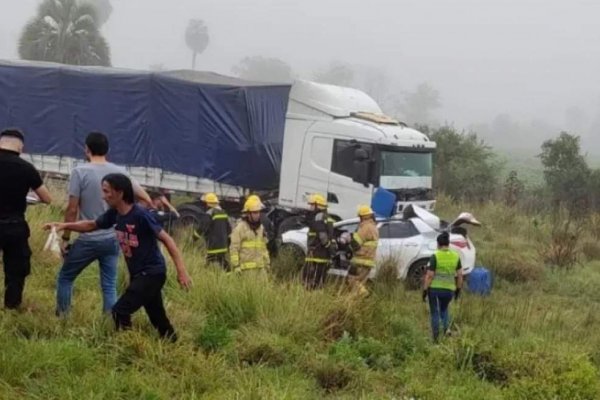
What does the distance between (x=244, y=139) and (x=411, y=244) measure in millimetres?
4098

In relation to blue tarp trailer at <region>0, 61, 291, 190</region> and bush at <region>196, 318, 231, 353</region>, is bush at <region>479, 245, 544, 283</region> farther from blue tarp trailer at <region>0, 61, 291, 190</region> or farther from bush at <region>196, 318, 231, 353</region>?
bush at <region>196, 318, 231, 353</region>

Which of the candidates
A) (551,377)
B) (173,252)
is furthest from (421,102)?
(173,252)

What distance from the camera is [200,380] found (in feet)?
16.7

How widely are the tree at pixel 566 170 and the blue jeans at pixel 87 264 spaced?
19184 millimetres

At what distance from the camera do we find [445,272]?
8.47m

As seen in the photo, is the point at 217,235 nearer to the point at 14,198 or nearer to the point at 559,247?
the point at 14,198

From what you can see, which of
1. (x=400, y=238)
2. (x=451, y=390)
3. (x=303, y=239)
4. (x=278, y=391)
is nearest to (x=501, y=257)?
(x=400, y=238)

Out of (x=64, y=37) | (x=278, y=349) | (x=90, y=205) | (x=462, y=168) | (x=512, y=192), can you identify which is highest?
(x=64, y=37)

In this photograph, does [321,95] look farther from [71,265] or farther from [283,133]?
[71,265]

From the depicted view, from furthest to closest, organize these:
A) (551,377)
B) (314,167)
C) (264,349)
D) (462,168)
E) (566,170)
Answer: (462,168), (566,170), (314,167), (264,349), (551,377)

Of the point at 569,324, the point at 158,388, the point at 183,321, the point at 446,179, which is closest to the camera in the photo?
the point at 158,388

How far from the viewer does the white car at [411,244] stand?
36.9 feet

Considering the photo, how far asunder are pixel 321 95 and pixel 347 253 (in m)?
4.41

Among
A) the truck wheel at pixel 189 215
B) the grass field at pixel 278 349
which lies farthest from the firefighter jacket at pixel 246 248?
the truck wheel at pixel 189 215
